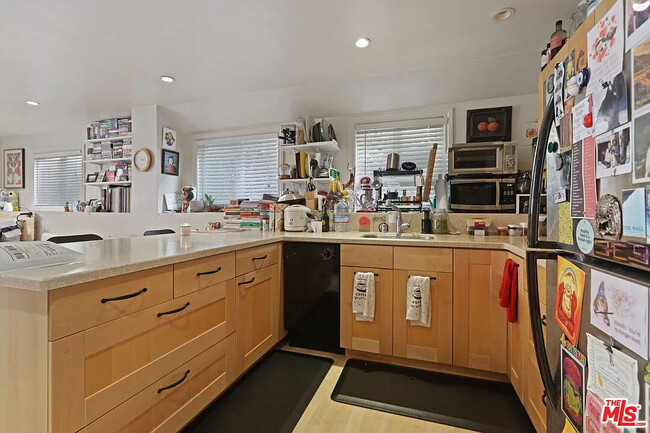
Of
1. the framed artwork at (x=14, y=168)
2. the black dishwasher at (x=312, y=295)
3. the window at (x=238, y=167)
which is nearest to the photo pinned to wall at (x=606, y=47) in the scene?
the black dishwasher at (x=312, y=295)

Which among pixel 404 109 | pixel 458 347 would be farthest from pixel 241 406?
pixel 404 109

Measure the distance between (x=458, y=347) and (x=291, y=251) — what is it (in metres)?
1.29

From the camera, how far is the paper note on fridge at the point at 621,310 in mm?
483

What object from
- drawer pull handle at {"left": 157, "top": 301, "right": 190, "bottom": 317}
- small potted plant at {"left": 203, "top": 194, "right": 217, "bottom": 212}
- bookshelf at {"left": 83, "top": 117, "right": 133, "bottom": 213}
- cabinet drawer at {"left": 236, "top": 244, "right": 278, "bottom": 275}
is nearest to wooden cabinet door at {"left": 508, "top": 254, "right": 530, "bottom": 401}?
cabinet drawer at {"left": 236, "top": 244, "right": 278, "bottom": 275}

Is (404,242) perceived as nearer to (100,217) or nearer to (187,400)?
(187,400)

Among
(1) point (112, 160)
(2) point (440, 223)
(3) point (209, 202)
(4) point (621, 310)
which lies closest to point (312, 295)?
(2) point (440, 223)

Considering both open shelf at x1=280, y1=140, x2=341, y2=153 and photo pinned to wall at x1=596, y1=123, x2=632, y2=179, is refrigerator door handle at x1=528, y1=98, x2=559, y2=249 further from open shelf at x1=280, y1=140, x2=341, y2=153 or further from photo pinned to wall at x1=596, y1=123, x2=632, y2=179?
open shelf at x1=280, y1=140, x2=341, y2=153

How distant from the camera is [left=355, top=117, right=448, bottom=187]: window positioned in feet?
10.1

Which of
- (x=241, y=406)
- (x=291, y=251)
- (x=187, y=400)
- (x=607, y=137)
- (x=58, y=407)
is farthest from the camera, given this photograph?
(x=291, y=251)

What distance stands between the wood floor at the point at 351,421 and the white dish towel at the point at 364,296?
549mm

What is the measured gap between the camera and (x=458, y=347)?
73.3 inches

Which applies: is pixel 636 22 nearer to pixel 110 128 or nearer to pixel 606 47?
pixel 606 47

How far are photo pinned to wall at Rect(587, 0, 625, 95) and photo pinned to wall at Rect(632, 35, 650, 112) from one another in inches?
1.7

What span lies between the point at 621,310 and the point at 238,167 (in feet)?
12.5
